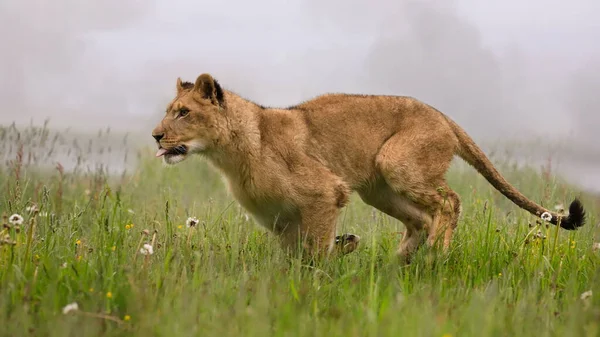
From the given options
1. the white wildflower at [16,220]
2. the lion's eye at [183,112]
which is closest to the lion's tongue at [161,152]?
the lion's eye at [183,112]

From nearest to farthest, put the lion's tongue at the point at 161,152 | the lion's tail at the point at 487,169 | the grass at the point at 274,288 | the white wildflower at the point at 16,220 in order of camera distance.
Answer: the grass at the point at 274,288, the white wildflower at the point at 16,220, the lion's tongue at the point at 161,152, the lion's tail at the point at 487,169

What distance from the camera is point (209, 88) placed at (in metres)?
7.22

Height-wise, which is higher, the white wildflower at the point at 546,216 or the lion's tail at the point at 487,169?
the lion's tail at the point at 487,169

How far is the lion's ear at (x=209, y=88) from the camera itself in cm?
715

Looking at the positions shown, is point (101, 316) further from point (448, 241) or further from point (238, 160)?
point (448, 241)

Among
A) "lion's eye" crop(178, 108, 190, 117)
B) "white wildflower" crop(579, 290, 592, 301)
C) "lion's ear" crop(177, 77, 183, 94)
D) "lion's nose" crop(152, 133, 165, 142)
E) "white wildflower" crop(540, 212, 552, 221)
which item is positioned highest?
"lion's ear" crop(177, 77, 183, 94)

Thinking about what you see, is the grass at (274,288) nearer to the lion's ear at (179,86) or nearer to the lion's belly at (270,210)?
the lion's belly at (270,210)

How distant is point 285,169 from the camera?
7191 mm

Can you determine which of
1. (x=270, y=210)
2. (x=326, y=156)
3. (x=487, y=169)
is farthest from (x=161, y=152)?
(x=487, y=169)

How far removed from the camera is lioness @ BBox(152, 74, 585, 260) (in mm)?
7148

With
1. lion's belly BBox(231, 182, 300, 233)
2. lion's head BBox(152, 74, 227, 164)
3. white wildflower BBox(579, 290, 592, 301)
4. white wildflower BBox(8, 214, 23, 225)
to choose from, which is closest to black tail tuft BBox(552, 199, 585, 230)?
white wildflower BBox(579, 290, 592, 301)

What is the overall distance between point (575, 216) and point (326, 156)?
8.28ft

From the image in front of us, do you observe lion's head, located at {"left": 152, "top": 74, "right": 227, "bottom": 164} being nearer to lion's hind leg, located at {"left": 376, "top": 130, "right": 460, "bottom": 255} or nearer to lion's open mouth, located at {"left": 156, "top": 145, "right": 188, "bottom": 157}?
lion's open mouth, located at {"left": 156, "top": 145, "right": 188, "bottom": 157}

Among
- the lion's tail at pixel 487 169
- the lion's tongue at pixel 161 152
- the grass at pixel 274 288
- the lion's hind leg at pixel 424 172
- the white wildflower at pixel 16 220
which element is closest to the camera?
the grass at pixel 274 288
